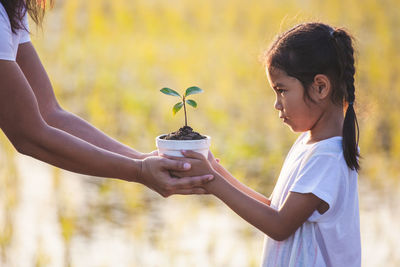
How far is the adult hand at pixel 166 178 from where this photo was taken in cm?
179

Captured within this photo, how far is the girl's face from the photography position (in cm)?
171

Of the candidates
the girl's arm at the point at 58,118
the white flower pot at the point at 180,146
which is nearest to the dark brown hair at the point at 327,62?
the white flower pot at the point at 180,146

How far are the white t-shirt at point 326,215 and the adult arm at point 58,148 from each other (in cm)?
29

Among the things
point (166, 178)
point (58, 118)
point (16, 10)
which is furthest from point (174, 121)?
point (16, 10)

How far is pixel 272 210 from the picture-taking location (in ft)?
5.53

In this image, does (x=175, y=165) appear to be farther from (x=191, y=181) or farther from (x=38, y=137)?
(x=38, y=137)

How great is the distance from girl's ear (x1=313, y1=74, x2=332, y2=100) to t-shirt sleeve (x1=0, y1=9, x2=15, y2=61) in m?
0.82

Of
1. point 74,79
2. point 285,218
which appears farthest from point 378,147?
point 285,218

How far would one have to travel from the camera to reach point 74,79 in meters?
5.48

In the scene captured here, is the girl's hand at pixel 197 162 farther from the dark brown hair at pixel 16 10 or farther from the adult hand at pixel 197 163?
the dark brown hair at pixel 16 10

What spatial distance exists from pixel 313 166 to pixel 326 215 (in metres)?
0.13

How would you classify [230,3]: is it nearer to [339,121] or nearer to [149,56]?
[149,56]

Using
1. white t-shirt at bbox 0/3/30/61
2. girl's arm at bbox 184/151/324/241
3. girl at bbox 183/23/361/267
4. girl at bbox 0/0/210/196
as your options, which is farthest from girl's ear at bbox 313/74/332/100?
white t-shirt at bbox 0/3/30/61

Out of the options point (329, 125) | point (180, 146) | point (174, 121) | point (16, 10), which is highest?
point (16, 10)
